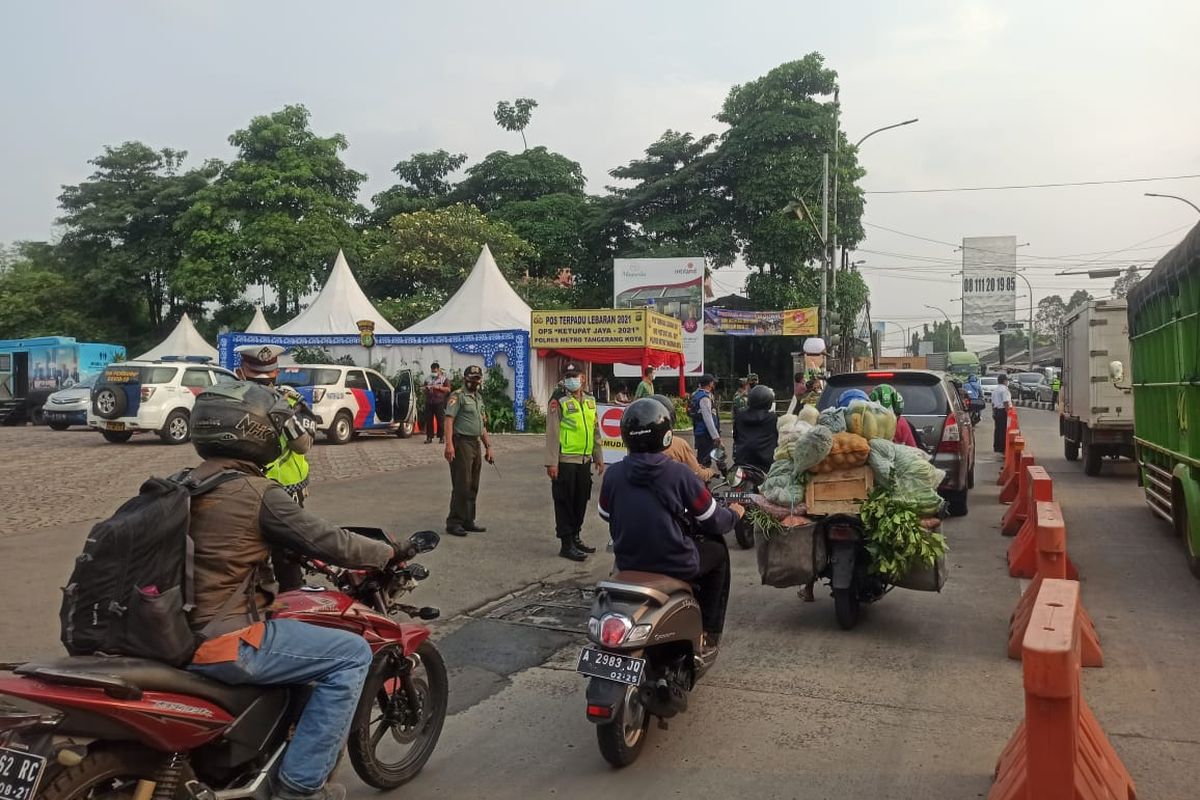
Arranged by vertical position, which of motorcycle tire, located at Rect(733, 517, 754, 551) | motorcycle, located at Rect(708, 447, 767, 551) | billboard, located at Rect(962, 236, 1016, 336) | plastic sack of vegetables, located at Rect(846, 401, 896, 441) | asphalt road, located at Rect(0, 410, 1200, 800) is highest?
billboard, located at Rect(962, 236, 1016, 336)

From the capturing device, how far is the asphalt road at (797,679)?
4.01 m

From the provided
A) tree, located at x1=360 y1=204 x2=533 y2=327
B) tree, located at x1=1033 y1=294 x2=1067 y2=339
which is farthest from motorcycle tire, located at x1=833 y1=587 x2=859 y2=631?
tree, located at x1=1033 y1=294 x2=1067 y2=339

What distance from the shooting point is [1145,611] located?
6703 millimetres

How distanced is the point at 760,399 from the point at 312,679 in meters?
6.69

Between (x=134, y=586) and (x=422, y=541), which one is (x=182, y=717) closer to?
(x=134, y=586)

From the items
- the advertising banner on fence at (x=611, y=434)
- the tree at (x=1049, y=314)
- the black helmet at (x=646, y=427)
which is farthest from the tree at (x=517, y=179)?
the tree at (x=1049, y=314)

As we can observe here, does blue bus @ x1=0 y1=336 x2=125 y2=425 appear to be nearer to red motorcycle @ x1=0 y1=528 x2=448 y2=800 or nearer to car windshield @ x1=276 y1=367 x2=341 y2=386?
car windshield @ x1=276 y1=367 x2=341 y2=386

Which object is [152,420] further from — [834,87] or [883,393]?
[834,87]

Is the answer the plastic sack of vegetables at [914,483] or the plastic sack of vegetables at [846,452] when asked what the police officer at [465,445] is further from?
the plastic sack of vegetables at [914,483]

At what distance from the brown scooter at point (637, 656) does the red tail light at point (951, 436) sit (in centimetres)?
690

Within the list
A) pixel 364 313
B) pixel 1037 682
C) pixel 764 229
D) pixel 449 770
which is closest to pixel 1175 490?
pixel 1037 682

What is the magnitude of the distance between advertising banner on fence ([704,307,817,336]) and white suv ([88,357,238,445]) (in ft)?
71.5

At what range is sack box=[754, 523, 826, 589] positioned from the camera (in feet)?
20.0

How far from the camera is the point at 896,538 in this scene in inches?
231
